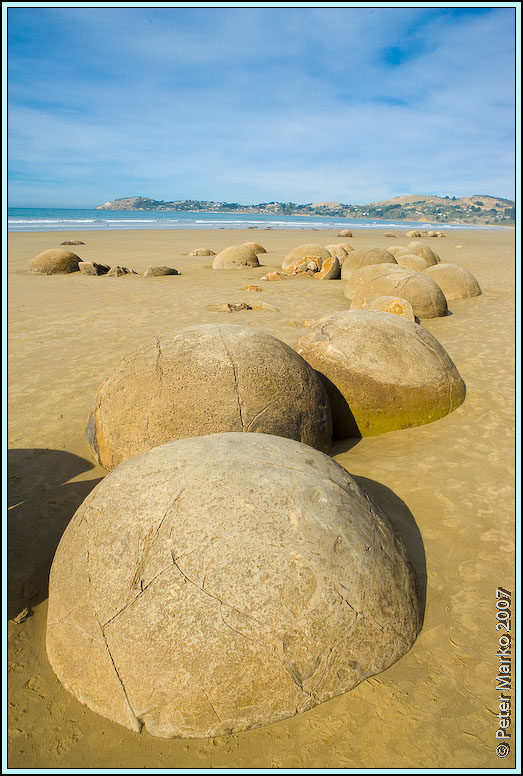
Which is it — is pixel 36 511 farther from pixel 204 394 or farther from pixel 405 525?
pixel 405 525

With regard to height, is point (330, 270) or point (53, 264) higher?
point (53, 264)

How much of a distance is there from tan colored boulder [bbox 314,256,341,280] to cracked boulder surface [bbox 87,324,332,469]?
42.3 feet

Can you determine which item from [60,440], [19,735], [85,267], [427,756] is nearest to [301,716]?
[427,756]

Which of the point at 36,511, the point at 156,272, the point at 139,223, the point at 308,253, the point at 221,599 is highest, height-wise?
the point at 139,223

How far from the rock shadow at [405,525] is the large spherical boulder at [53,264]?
1701 centimetres

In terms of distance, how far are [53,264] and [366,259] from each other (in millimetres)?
11173

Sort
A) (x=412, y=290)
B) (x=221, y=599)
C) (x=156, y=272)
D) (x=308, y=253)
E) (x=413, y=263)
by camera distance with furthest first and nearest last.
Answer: (x=308, y=253) < (x=156, y=272) < (x=413, y=263) < (x=412, y=290) < (x=221, y=599)

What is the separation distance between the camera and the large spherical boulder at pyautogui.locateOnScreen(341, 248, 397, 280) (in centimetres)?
1511

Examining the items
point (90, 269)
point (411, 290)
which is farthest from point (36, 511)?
point (90, 269)

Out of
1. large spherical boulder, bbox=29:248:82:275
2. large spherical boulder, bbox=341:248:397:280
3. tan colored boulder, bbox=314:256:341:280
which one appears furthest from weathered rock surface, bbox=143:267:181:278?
large spherical boulder, bbox=341:248:397:280

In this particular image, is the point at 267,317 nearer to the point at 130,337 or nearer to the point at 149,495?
the point at 130,337

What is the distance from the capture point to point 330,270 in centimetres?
1692

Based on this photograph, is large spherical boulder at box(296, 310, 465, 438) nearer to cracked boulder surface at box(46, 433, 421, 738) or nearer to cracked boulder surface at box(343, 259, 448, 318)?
cracked boulder surface at box(46, 433, 421, 738)

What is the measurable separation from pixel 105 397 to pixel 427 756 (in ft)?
11.3
